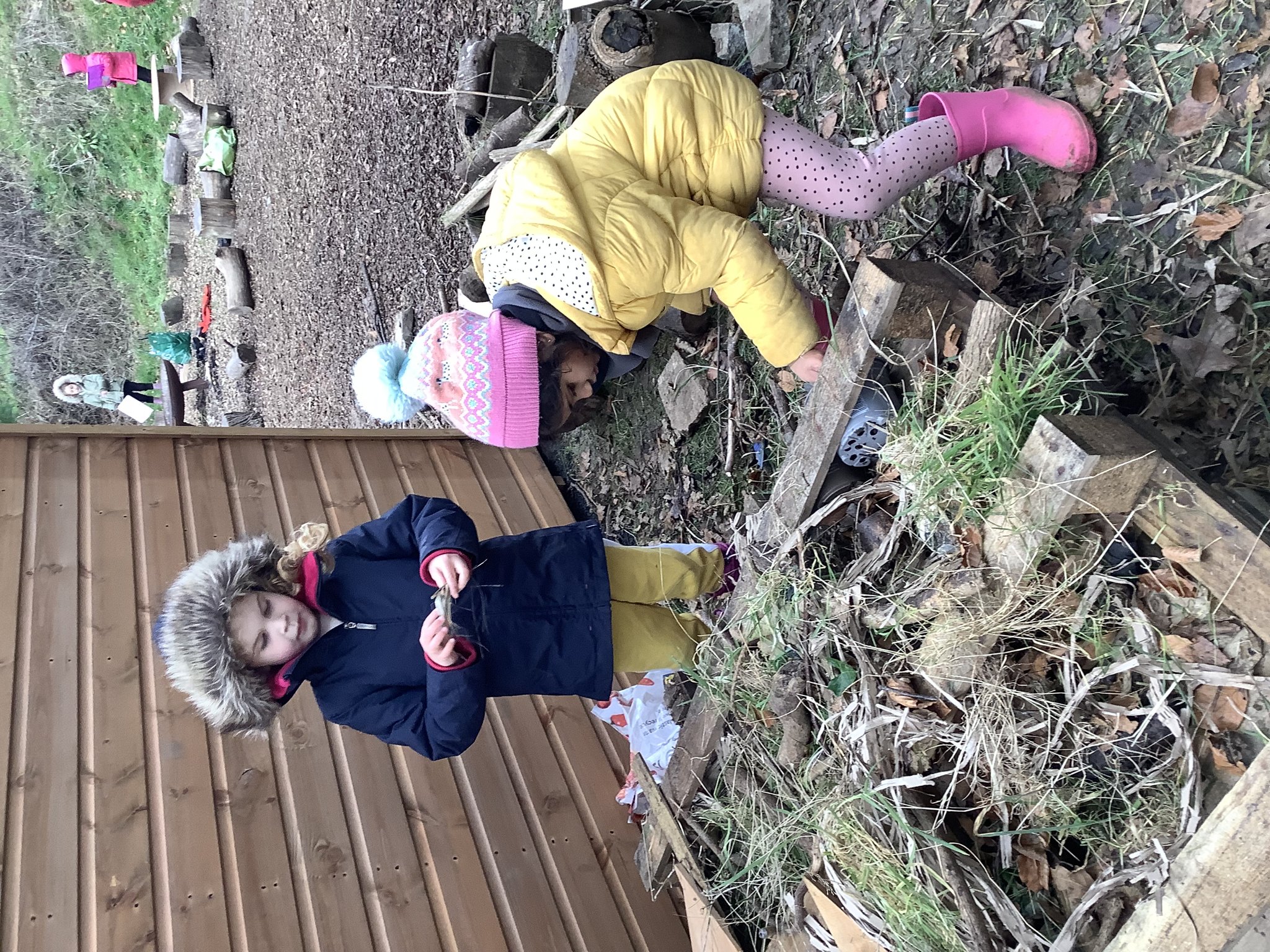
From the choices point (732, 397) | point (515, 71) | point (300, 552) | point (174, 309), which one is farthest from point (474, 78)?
point (174, 309)

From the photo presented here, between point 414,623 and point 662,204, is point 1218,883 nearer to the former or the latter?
point 662,204

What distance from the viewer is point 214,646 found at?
2.22 m

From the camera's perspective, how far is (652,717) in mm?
3232

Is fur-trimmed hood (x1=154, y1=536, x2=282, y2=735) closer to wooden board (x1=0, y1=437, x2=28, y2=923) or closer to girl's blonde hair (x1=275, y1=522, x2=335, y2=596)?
girl's blonde hair (x1=275, y1=522, x2=335, y2=596)

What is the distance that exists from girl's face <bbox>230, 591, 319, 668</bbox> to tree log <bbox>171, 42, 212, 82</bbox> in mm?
6720

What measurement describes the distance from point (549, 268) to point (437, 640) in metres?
1.03

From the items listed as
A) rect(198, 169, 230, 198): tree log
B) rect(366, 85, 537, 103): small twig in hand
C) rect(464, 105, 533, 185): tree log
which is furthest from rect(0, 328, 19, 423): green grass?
rect(464, 105, 533, 185): tree log

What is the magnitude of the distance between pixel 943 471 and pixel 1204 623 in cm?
43

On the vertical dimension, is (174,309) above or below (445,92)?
below

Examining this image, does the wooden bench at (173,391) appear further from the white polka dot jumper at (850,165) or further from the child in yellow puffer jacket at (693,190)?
the white polka dot jumper at (850,165)

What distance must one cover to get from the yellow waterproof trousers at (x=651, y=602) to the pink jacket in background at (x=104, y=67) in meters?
7.38

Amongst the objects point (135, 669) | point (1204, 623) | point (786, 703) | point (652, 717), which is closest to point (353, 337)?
point (135, 669)

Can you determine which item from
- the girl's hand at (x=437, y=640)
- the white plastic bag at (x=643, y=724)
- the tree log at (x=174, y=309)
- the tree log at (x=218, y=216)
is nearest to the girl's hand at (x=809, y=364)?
the girl's hand at (x=437, y=640)

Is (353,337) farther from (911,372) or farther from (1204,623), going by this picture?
(1204,623)
